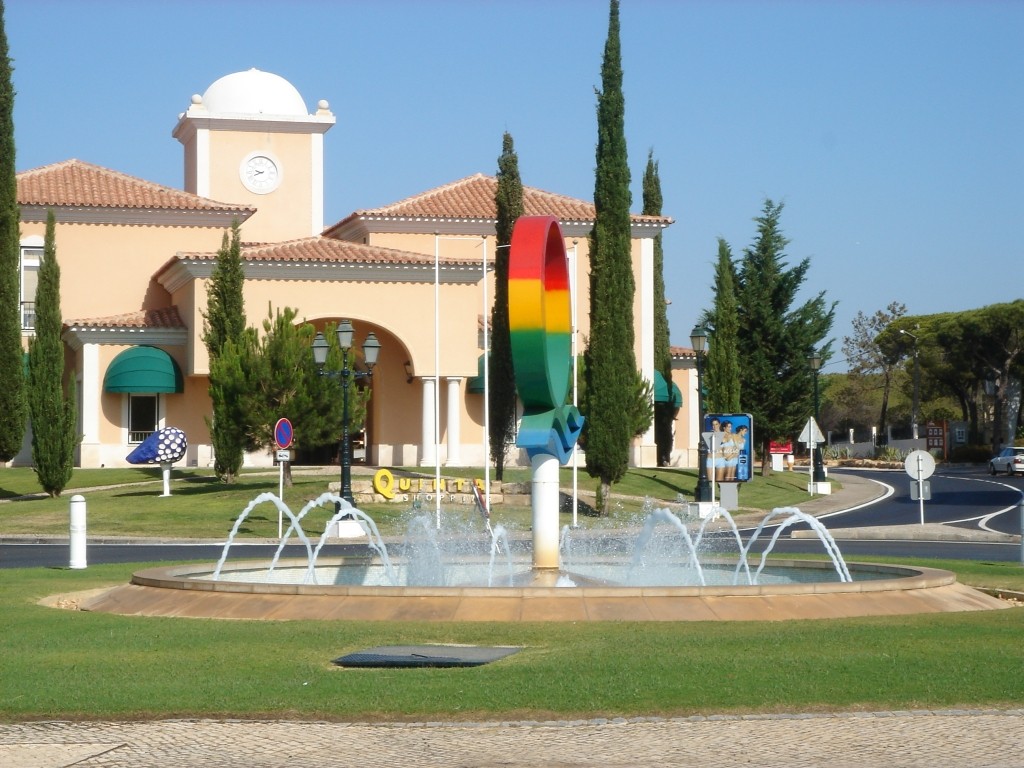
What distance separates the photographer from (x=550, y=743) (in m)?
7.98

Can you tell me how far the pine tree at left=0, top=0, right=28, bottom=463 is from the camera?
37438mm

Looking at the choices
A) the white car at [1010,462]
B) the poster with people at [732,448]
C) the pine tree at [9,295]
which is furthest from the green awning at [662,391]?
the pine tree at [9,295]

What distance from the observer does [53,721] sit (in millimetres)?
8688

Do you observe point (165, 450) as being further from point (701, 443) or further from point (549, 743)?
point (549, 743)

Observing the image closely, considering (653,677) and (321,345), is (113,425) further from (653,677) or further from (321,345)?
(653,677)

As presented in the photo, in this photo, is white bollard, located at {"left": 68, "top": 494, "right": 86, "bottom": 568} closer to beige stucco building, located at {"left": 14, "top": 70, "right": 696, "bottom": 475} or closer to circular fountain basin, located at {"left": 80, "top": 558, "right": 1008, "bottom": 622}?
circular fountain basin, located at {"left": 80, "top": 558, "right": 1008, "bottom": 622}

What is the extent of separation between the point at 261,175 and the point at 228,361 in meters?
21.8

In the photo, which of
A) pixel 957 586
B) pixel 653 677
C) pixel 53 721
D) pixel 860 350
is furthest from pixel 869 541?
pixel 860 350

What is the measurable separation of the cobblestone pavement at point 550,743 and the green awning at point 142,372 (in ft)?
123

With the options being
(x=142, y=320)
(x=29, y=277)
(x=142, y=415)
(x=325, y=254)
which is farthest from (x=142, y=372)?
(x=29, y=277)

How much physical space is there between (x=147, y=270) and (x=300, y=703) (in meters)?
43.6

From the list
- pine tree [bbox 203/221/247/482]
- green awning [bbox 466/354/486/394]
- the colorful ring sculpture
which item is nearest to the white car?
green awning [bbox 466/354/486/394]

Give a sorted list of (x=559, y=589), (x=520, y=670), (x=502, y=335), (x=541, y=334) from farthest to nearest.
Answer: (x=502, y=335) → (x=541, y=334) → (x=559, y=589) → (x=520, y=670)

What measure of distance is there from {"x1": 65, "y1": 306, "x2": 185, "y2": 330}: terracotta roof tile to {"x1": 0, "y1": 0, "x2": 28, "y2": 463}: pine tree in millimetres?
7710
